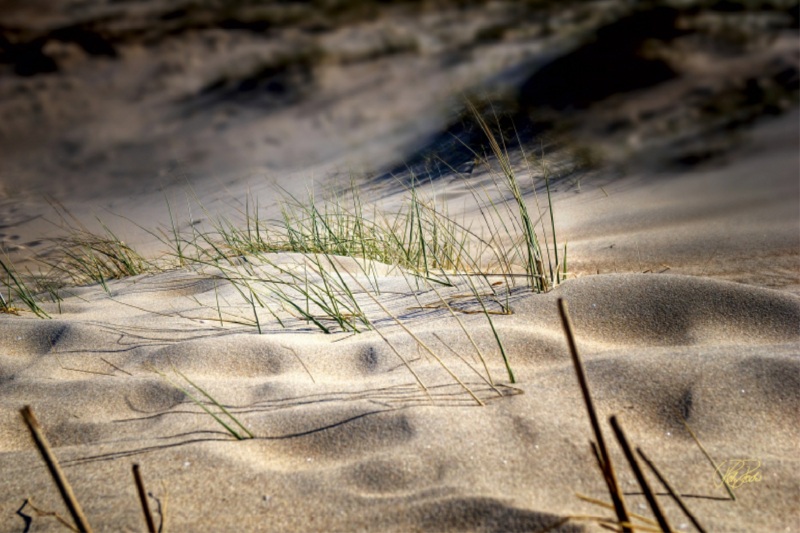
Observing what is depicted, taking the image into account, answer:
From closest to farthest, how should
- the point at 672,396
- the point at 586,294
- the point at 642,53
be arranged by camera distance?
the point at 672,396 < the point at 586,294 < the point at 642,53

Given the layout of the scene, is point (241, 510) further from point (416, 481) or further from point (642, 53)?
point (642, 53)

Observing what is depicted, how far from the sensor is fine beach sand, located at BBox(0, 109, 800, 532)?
71cm

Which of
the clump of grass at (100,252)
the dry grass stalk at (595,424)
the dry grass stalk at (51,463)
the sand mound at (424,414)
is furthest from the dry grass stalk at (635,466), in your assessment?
the clump of grass at (100,252)

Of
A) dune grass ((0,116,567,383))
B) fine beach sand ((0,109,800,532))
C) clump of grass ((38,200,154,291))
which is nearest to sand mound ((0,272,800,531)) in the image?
fine beach sand ((0,109,800,532))

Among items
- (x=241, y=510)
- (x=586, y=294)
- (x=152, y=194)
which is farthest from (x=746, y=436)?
(x=152, y=194)

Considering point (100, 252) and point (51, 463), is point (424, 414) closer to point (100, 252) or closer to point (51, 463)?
point (51, 463)

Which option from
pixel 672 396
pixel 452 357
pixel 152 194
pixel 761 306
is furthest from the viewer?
pixel 152 194

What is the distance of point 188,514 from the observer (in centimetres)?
74

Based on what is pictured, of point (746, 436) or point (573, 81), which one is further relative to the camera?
point (573, 81)

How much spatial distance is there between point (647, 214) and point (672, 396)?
2.67 meters

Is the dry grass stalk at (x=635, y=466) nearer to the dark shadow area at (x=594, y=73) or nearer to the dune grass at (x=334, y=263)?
the dune grass at (x=334, y=263)

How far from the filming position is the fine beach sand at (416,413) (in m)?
0.71

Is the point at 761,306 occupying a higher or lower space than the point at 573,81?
lower

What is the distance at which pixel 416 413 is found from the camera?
93 cm
